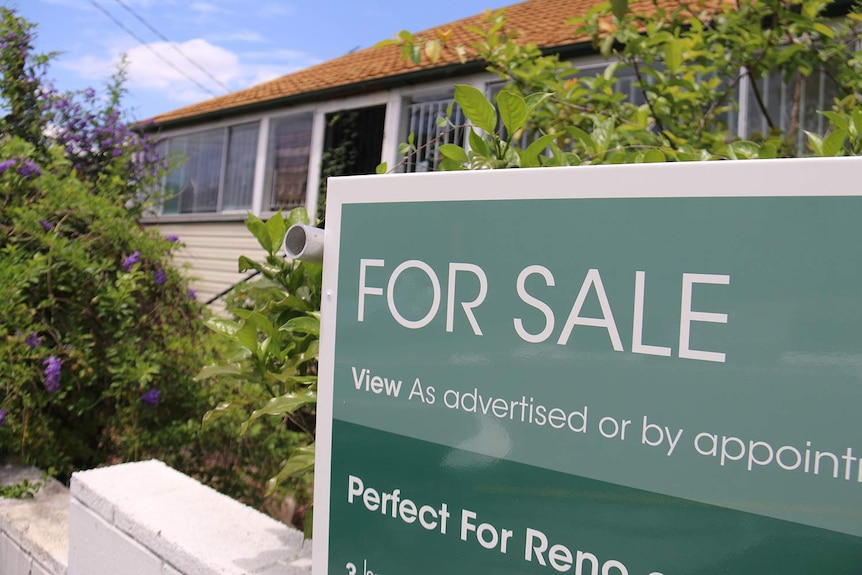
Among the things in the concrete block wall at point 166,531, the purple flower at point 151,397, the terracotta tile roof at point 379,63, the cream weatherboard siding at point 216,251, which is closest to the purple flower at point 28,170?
the purple flower at point 151,397

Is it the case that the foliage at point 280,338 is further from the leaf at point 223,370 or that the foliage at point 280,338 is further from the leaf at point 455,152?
the leaf at point 455,152

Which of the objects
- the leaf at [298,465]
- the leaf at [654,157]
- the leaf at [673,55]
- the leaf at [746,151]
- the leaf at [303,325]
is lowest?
the leaf at [298,465]

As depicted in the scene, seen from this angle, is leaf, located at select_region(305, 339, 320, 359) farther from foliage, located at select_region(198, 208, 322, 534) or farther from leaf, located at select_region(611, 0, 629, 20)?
leaf, located at select_region(611, 0, 629, 20)

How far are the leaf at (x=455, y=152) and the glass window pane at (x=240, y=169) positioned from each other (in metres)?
11.3

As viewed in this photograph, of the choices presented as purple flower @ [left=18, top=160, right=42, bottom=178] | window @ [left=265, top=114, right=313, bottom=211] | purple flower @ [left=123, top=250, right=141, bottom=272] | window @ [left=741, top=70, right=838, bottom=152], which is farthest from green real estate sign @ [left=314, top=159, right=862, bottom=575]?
window @ [left=265, top=114, right=313, bottom=211]

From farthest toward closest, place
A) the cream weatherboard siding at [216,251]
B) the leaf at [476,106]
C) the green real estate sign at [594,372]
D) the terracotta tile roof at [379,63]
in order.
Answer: the cream weatherboard siding at [216,251] < the terracotta tile roof at [379,63] < the leaf at [476,106] < the green real estate sign at [594,372]

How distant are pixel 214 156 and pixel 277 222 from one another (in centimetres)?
1205

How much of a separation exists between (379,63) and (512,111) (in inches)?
410

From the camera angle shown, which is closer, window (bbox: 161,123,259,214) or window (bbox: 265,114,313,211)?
window (bbox: 265,114,313,211)

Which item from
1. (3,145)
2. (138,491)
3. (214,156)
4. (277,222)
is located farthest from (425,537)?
(214,156)

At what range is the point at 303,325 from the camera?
1908 mm

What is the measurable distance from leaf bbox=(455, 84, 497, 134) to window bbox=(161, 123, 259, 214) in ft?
36.7

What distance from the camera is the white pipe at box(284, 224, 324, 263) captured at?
162 centimetres

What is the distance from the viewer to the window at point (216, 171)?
1284 cm
